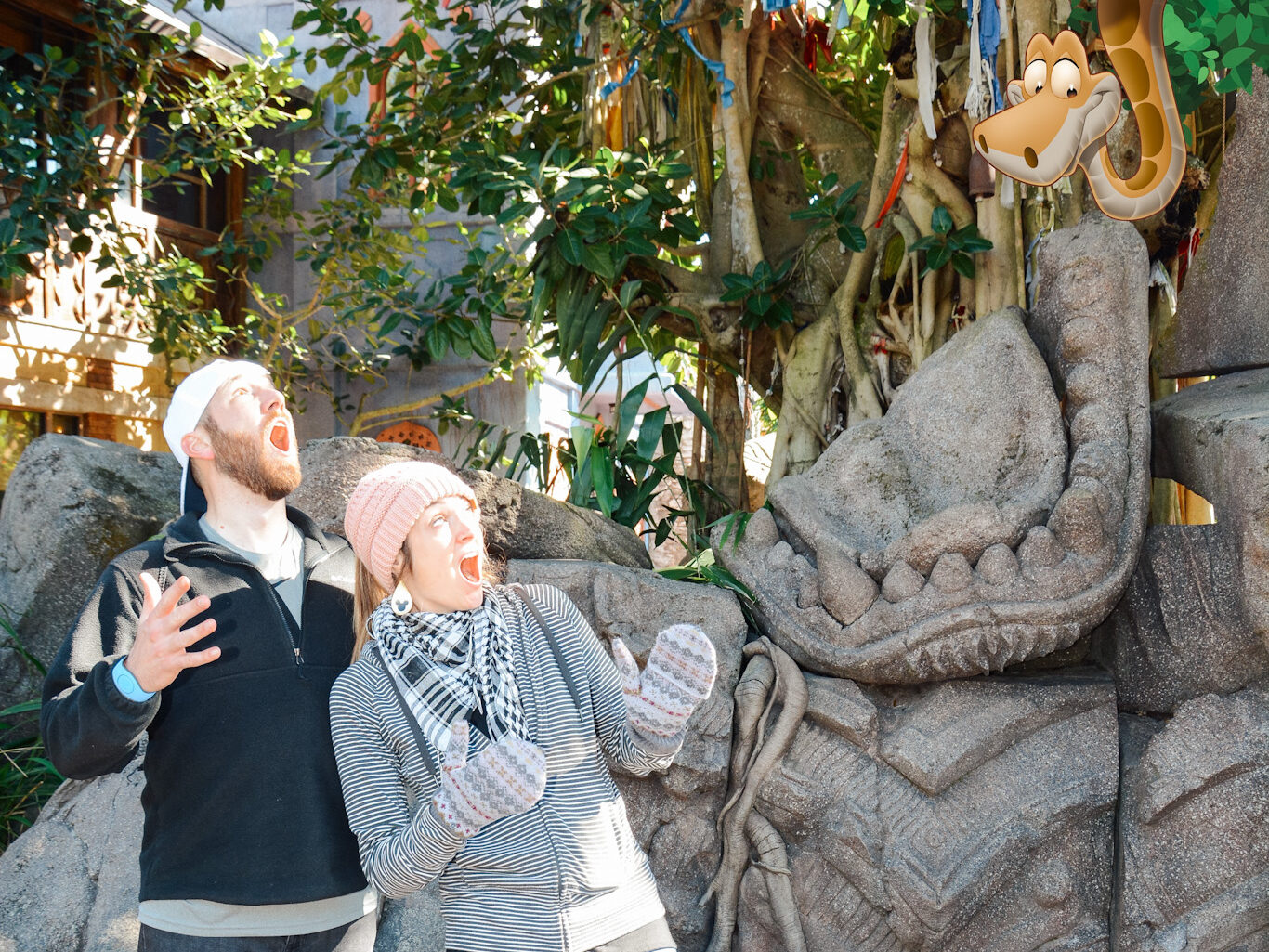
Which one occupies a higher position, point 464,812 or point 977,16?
point 977,16

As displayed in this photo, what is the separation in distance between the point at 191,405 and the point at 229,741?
0.56m

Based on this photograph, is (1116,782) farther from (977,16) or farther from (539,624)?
(977,16)

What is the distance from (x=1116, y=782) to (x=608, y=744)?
142cm

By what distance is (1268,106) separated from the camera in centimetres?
278

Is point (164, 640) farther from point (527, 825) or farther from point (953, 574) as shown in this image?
point (953, 574)

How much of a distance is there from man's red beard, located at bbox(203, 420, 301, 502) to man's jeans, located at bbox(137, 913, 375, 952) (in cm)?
68

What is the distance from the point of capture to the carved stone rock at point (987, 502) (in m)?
2.52

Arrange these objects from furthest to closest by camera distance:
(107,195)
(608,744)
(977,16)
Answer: (107,195), (977,16), (608,744)

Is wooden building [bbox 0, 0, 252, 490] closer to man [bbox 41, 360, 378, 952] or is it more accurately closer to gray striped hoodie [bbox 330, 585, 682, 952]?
man [bbox 41, 360, 378, 952]

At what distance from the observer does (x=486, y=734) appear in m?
1.54

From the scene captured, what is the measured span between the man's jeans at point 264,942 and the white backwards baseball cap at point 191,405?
0.67 meters

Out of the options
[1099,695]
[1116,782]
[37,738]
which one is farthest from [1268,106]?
[37,738]

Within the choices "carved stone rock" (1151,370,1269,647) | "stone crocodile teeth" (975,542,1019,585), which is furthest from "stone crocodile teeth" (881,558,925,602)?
"carved stone rock" (1151,370,1269,647)

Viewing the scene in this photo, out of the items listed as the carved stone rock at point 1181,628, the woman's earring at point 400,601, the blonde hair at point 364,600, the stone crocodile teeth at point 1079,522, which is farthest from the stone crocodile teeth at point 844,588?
the woman's earring at point 400,601
